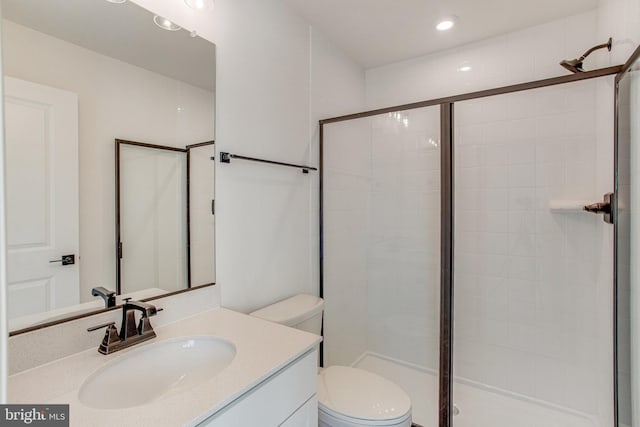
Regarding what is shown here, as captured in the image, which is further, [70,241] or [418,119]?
[418,119]

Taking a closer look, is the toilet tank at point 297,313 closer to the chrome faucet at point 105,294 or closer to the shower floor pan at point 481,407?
the chrome faucet at point 105,294

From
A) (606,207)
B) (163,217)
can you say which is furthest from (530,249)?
(163,217)

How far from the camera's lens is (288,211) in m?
1.87

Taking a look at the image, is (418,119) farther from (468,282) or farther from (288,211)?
(468,282)

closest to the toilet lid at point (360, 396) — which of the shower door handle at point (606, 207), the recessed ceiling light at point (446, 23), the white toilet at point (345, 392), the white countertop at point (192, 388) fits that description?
the white toilet at point (345, 392)

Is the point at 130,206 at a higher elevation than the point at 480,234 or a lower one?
higher

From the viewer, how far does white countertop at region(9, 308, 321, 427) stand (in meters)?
0.72

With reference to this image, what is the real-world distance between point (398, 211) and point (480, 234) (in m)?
0.56

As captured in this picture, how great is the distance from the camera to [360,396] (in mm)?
1468

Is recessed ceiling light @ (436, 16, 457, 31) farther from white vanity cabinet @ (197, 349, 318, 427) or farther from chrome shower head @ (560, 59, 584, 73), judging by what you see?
white vanity cabinet @ (197, 349, 318, 427)

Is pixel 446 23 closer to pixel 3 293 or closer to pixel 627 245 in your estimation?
pixel 627 245

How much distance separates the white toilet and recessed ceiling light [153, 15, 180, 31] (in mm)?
1267

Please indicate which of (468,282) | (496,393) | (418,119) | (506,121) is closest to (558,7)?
(506,121)

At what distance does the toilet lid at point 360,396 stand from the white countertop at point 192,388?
0.49 metres
